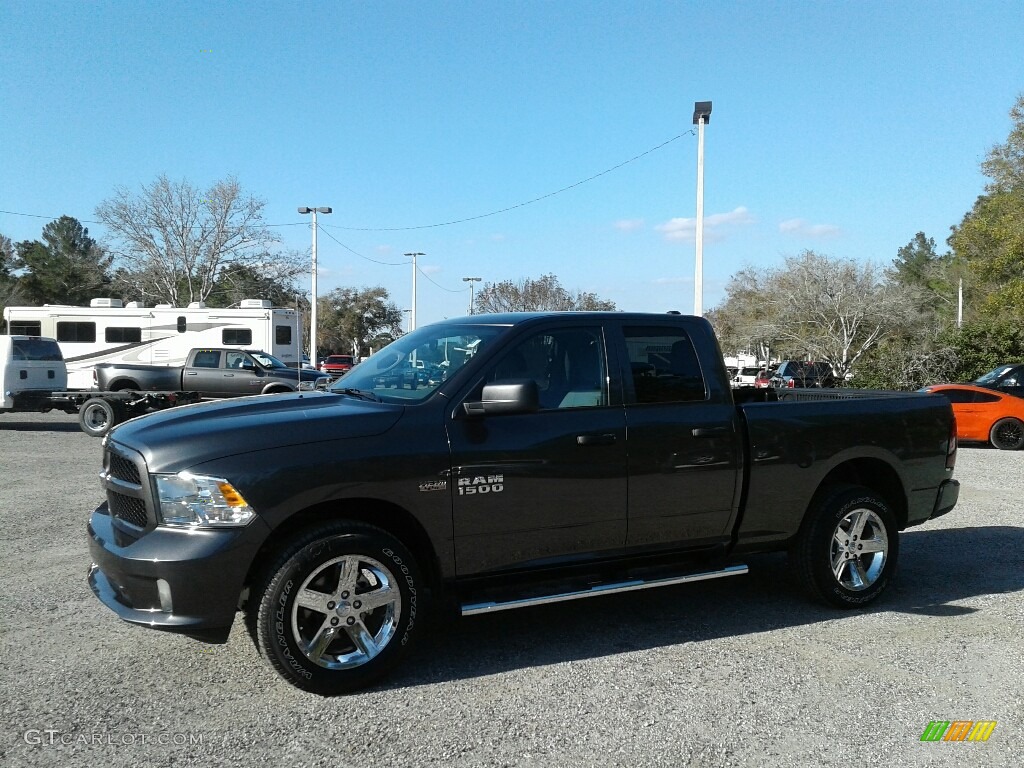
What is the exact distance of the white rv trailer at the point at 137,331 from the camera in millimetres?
24391

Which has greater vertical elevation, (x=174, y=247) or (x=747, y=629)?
(x=174, y=247)

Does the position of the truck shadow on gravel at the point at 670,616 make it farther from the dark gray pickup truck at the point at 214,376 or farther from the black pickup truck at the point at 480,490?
the dark gray pickup truck at the point at 214,376

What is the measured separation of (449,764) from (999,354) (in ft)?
80.9

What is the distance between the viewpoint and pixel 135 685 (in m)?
4.26

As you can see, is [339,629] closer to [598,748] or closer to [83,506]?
[598,748]

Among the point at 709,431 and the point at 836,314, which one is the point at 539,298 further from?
the point at 709,431

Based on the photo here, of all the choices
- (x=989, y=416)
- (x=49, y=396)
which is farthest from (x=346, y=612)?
(x=49, y=396)

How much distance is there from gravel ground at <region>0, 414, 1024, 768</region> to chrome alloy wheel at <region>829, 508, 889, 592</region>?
9.4 inches

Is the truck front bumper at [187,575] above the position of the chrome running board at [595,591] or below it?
above

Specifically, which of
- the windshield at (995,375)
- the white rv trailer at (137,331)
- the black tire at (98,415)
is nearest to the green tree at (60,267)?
the white rv trailer at (137,331)

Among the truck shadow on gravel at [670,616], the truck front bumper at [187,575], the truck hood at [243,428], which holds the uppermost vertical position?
the truck hood at [243,428]

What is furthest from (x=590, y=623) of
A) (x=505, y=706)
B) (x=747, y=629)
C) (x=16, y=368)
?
(x=16, y=368)

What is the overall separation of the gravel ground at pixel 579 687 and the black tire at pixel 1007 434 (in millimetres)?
10333

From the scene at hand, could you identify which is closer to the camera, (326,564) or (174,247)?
(326,564)
